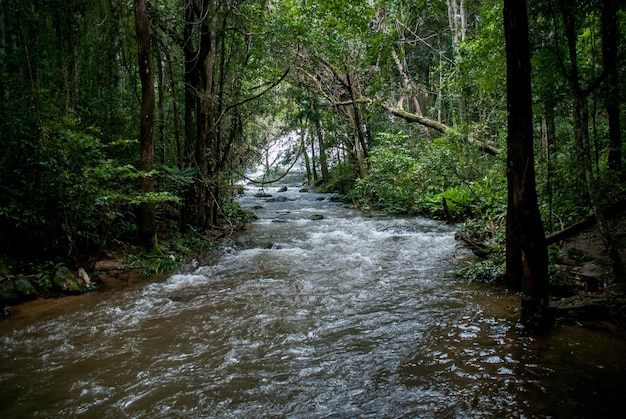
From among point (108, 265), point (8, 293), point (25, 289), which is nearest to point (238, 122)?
point (108, 265)

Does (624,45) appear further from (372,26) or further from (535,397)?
(372,26)

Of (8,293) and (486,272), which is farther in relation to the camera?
(486,272)

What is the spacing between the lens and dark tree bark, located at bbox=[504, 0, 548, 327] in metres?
4.09

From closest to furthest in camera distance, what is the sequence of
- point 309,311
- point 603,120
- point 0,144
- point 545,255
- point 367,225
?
point 545,255 < point 309,311 < point 0,144 < point 603,120 < point 367,225

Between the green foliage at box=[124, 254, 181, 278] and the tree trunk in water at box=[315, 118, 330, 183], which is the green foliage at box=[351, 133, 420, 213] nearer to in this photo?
the tree trunk in water at box=[315, 118, 330, 183]

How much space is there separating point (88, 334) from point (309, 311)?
2.92 m

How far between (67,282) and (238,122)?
356 inches

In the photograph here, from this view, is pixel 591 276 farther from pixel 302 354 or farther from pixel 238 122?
pixel 238 122

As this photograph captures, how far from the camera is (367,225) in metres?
13.5

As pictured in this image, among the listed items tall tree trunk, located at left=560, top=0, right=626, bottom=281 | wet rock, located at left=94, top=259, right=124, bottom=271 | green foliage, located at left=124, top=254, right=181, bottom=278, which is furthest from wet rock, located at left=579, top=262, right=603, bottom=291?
wet rock, located at left=94, top=259, right=124, bottom=271

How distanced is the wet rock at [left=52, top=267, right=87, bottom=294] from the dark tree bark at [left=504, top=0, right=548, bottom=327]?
672 cm

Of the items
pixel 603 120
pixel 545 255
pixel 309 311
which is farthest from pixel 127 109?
pixel 603 120

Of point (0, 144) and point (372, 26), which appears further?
point (372, 26)

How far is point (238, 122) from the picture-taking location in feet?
46.9
